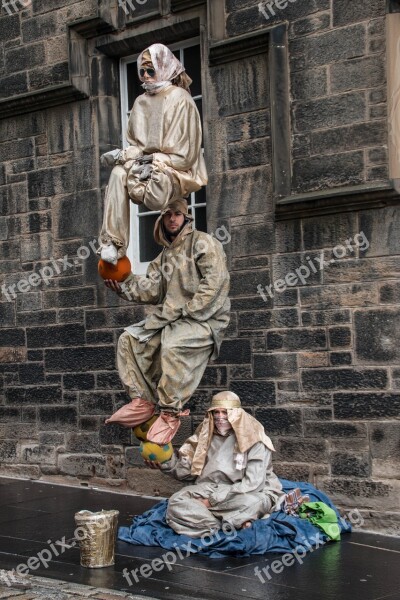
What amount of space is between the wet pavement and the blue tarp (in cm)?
9

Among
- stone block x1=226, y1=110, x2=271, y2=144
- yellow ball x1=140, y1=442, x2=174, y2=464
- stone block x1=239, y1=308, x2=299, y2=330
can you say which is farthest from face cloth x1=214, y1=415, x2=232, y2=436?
stone block x1=226, y1=110, x2=271, y2=144

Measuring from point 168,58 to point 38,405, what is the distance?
16.0ft

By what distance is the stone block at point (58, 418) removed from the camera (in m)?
11.4

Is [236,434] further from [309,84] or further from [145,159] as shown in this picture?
[309,84]

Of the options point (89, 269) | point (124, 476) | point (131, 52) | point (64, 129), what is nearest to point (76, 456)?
point (124, 476)

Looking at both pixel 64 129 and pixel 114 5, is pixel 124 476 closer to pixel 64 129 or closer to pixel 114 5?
pixel 64 129

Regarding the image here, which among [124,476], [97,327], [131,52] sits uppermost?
[131,52]

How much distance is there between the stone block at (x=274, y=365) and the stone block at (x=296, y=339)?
8cm

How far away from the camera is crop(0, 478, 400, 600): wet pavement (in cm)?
677

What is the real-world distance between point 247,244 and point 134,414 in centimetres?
248

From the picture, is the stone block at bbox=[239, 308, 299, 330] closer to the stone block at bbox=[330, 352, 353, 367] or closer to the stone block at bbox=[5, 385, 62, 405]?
the stone block at bbox=[330, 352, 353, 367]

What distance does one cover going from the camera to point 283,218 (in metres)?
9.60

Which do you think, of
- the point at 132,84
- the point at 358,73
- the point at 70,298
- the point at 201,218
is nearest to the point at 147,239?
the point at 201,218

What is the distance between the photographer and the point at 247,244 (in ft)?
32.4
